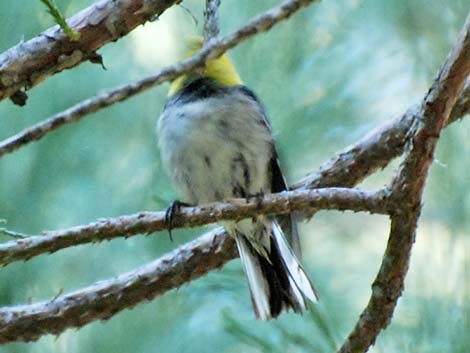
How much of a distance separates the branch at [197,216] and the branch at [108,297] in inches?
11.4

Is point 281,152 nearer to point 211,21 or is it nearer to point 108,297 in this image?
point 108,297

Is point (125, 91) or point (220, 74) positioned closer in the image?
point (125, 91)

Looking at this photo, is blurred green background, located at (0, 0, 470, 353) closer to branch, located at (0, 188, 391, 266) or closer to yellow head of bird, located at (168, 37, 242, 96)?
yellow head of bird, located at (168, 37, 242, 96)

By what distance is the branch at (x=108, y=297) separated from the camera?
111 cm

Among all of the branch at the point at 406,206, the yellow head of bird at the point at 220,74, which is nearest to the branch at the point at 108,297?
the yellow head of bird at the point at 220,74

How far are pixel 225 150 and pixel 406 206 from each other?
22.2 inches

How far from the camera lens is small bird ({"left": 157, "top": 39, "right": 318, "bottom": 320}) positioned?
1.34 m

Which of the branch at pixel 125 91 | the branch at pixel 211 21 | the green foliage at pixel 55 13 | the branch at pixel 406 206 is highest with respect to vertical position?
the branch at pixel 211 21

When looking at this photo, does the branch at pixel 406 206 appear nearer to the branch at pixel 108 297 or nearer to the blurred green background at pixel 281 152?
the blurred green background at pixel 281 152

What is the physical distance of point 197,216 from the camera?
2.87 ft

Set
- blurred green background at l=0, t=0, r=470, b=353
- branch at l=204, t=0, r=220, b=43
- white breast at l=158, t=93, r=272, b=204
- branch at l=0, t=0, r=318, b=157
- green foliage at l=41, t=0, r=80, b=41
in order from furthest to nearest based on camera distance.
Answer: white breast at l=158, t=93, r=272, b=204, blurred green background at l=0, t=0, r=470, b=353, branch at l=204, t=0, r=220, b=43, branch at l=0, t=0, r=318, b=157, green foliage at l=41, t=0, r=80, b=41

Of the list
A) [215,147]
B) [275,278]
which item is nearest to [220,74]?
[215,147]

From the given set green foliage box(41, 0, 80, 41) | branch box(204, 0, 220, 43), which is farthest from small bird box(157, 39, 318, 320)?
green foliage box(41, 0, 80, 41)

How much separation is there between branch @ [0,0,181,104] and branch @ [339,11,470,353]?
0.82 feet
